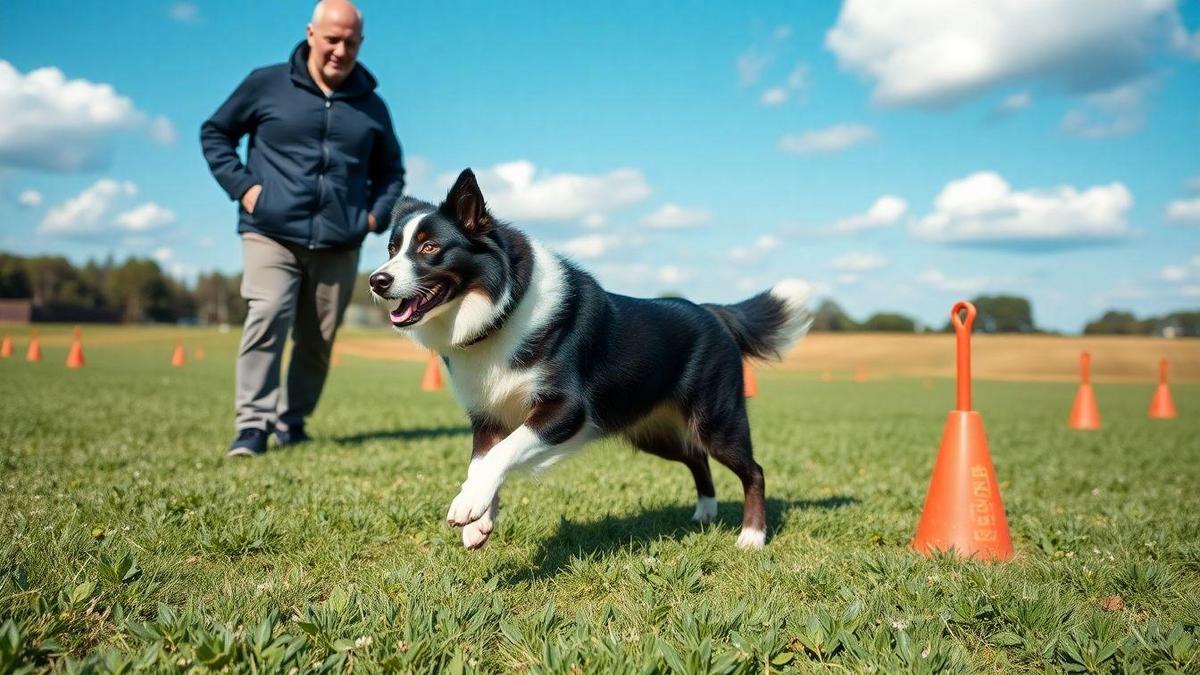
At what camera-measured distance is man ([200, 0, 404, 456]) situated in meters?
6.19

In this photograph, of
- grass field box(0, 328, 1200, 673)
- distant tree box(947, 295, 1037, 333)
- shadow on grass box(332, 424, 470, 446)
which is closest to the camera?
grass field box(0, 328, 1200, 673)

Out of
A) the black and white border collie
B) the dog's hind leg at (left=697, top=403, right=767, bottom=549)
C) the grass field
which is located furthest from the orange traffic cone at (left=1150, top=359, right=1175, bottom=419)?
the black and white border collie

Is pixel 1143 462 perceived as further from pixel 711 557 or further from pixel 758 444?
pixel 711 557

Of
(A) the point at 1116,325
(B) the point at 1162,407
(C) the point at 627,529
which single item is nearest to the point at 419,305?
(C) the point at 627,529

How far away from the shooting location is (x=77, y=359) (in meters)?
22.2

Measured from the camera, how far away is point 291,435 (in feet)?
23.7

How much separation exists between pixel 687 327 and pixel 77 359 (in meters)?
23.3

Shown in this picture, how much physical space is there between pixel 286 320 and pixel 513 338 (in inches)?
146

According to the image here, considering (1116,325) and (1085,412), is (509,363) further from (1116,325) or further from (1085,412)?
(1116,325)

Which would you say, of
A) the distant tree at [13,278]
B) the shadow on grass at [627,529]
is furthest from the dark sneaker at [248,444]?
the distant tree at [13,278]

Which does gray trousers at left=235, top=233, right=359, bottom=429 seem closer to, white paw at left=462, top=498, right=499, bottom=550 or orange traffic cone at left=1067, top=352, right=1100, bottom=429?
white paw at left=462, top=498, right=499, bottom=550

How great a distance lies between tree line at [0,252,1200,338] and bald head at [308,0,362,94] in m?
77.4

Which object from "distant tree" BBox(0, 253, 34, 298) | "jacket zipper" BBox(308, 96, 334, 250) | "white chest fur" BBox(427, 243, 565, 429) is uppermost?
"distant tree" BBox(0, 253, 34, 298)

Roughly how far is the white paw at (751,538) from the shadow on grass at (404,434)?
4.58 metres
